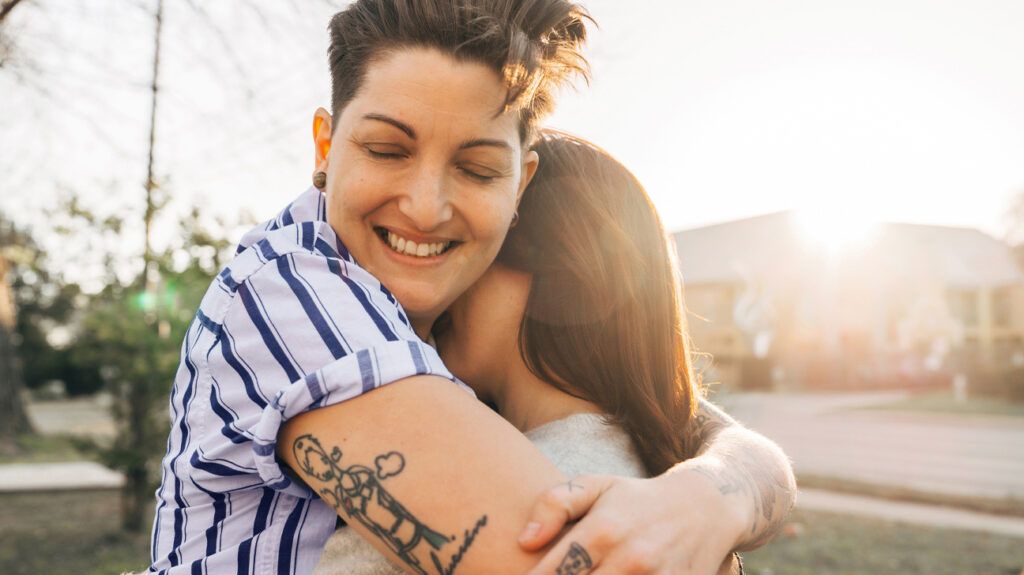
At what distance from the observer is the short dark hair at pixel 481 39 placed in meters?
1.73

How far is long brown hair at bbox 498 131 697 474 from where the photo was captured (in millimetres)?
2059

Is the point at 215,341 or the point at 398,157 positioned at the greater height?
the point at 398,157

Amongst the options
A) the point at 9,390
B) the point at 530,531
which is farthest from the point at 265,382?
the point at 9,390

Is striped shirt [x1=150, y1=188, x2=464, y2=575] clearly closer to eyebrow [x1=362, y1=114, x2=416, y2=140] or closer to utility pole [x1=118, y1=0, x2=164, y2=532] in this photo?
eyebrow [x1=362, y1=114, x2=416, y2=140]

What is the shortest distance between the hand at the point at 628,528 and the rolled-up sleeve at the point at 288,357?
0.94ft

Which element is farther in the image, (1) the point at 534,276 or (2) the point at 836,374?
(2) the point at 836,374

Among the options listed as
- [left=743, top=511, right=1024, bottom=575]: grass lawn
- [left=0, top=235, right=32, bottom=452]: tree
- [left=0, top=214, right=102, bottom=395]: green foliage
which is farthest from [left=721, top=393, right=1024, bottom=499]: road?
[left=0, top=214, right=102, bottom=395]: green foliage

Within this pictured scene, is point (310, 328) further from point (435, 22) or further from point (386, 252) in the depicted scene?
point (435, 22)

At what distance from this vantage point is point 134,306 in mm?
6617

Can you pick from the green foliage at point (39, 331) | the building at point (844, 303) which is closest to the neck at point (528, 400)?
the green foliage at point (39, 331)

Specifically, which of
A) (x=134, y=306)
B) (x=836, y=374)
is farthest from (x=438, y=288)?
(x=836, y=374)

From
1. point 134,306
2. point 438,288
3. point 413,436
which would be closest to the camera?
point 413,436

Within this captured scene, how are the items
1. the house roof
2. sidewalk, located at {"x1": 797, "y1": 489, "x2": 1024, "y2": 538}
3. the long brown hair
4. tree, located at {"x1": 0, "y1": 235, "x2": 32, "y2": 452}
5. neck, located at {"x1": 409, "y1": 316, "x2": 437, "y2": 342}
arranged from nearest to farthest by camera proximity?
neck, located at {"x1": 409, "y1": 316, "x2": 437, "y2": 342}
the long brown hair
sidewalk, located at {"x1": 797, "y1": 489, "x2": 1024, "y2": 538}
tree, located at {"x1": 0, "y1": 235, "x2": 32, "y2": 452}
the house roof

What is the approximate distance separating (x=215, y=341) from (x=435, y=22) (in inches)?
31.0
